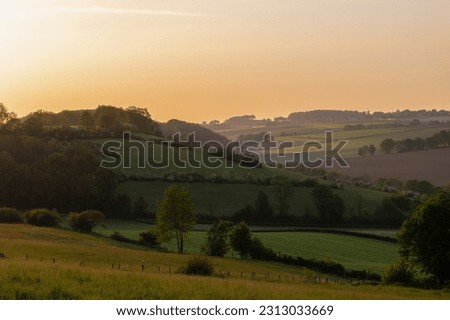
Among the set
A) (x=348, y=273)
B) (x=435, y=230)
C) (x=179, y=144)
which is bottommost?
(x=348, y=273)

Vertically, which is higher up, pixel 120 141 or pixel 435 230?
pixel 120 141

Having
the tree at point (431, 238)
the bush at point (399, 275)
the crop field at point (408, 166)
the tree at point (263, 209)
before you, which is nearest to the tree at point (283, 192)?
the tree at point (263, 209)

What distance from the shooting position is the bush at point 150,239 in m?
84.3

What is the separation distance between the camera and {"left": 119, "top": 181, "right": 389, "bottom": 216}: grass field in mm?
123562

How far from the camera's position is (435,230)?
2301 inches

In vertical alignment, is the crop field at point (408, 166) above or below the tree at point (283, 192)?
above

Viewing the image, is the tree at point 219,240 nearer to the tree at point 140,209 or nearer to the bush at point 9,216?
the bush at point 9,216

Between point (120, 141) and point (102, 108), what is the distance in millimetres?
34903

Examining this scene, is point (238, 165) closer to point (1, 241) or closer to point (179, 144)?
point (179, 144)

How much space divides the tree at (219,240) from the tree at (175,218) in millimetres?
4970

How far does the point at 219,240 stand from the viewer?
7888cm

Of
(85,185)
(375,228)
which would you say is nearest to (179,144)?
(85,185)

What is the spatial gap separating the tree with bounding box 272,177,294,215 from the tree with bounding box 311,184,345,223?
4385 millimetres

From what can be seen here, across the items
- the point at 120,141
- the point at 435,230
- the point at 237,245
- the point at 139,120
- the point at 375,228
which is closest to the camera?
the point at 435,230
